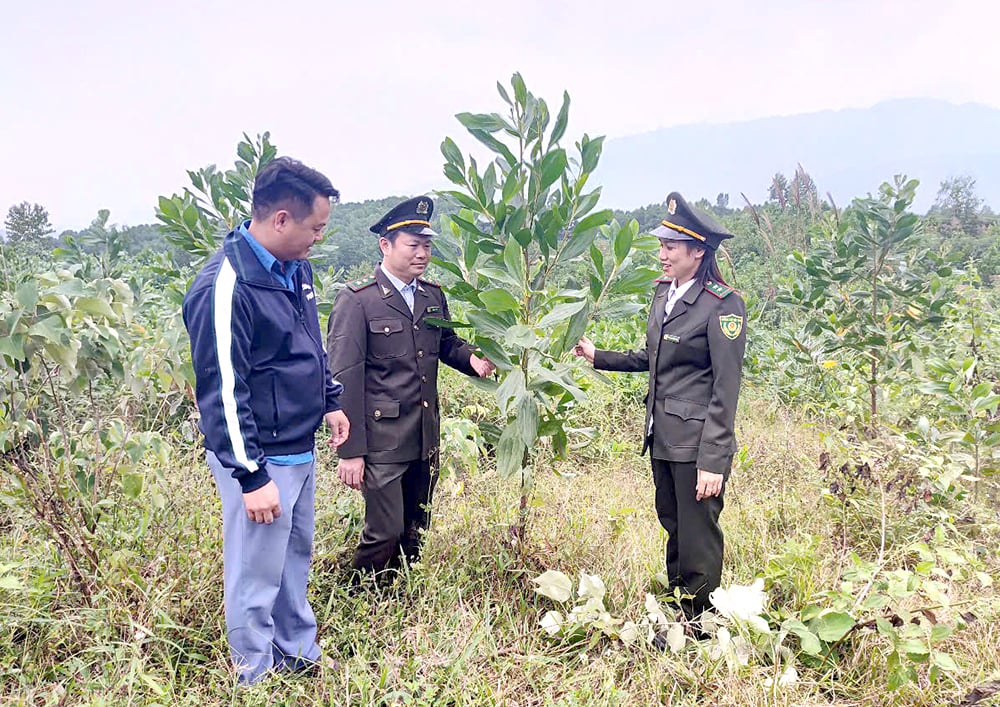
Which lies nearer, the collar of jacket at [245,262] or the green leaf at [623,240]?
the collar of jacket at [245,262]

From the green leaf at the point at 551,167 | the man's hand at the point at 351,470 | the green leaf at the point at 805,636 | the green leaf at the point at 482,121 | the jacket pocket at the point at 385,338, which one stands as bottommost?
the green leaf at the point at 805,636

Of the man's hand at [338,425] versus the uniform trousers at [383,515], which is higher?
the man's hand at [338,425]

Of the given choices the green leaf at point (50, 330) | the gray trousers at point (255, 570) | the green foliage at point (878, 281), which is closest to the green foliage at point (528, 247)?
the gray trousers at point (255, 570)

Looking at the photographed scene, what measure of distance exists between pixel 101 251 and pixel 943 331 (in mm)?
6059

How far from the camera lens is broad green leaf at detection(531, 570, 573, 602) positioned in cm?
254

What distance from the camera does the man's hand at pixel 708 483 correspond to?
2414 millimetres

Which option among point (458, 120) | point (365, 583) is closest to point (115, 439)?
point (365, 583)

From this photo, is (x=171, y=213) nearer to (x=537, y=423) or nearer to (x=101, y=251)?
(x=101, y=251)

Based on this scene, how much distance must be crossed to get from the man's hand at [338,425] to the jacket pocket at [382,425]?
104 millimetres

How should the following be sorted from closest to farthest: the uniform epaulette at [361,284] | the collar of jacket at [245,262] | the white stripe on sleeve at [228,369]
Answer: the white stripe on sleeve at [228,369] → the collar of jacket at [245,262] → the uniform epaulette at [361,284]

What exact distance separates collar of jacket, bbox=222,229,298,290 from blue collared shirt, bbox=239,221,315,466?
14 millimetres

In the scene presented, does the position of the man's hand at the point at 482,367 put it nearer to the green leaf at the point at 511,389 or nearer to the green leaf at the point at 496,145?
the green leaf at the point at 511,389

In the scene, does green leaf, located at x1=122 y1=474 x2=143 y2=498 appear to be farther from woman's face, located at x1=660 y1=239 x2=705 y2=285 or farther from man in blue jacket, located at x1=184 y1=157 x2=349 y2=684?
woman's face, located at x1=660 y1=239 x2=705 y2=285

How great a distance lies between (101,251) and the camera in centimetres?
451
